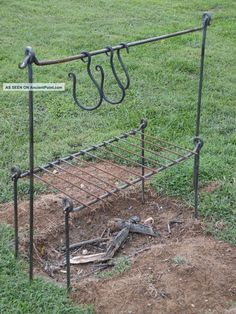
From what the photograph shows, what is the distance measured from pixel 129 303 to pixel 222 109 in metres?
2.99

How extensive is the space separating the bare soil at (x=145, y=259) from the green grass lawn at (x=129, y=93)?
15cm

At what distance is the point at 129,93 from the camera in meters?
5.59

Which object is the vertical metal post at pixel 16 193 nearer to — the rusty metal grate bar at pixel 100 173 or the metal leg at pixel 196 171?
the rusty metal grate bar at pixel 100 173

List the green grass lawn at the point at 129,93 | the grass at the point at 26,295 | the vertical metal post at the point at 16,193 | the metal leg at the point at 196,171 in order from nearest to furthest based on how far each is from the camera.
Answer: the grass at the point at 26,295 → the vertical metal post at the point at 16,193 → the metal leg at the point at 196,171 → the green grass lawn at the point at 129,93

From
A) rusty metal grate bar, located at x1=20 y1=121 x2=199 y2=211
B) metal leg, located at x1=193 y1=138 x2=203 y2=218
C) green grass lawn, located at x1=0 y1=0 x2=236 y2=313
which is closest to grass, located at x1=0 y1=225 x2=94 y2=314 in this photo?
green grass lawn, located at x1=0 y1=0 x2=236 y2=313

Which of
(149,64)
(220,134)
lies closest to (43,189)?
(220,134)

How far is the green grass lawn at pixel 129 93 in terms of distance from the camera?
3.75m

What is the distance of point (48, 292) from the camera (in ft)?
8.95

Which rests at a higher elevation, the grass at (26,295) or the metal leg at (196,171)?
the metal leg at (196,171)

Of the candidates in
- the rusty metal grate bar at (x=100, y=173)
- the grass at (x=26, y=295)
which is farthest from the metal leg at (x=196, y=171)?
the grass at (x=26, y=295)

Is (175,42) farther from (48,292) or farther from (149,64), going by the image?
(48,292)

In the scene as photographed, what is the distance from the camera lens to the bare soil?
2.68 meters

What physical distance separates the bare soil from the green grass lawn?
0.15 meters

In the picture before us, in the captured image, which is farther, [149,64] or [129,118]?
[149,64]
